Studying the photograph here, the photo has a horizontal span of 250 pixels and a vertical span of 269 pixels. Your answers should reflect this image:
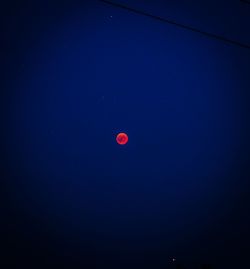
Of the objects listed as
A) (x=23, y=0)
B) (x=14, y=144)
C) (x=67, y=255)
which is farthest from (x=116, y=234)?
(x=23, y=0)

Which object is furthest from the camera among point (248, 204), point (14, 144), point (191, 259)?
point (248, 204)

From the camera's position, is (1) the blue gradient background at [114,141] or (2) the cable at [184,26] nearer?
(1) the blue gradient background at [114,141]

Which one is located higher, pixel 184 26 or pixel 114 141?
pixel 184 26

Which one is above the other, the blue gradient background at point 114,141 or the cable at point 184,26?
the cable at point 184,26

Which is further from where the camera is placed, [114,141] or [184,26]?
[184,26]

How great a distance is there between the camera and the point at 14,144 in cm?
198

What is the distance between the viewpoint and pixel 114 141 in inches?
87.3

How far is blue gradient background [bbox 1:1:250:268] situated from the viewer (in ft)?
6.59

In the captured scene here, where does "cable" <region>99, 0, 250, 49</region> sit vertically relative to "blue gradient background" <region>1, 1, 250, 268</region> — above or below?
above

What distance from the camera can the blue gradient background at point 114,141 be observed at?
201cm

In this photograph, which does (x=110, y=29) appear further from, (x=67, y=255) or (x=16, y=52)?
(x=67, y=255)

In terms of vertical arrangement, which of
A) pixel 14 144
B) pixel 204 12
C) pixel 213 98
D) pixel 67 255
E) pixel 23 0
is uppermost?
pixel 204 12

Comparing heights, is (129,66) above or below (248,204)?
above

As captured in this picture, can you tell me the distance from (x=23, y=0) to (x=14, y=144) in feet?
3.31
